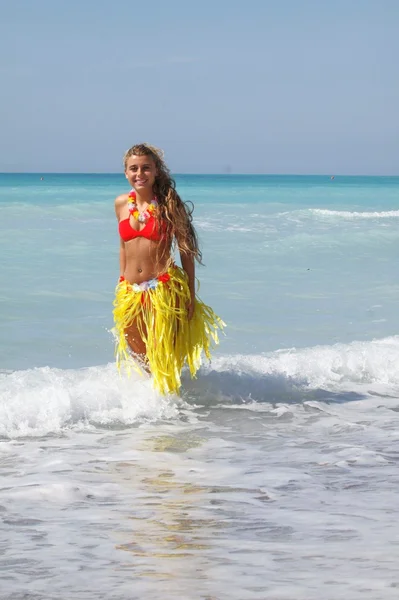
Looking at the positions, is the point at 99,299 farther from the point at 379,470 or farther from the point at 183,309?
the point at 379,470

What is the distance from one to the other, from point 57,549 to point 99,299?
657cm

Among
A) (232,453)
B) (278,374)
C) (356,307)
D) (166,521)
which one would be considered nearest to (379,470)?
(232,453)

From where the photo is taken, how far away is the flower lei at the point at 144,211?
5340mm

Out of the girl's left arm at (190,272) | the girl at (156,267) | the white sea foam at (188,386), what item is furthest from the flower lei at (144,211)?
the white sea foam at (188,386)

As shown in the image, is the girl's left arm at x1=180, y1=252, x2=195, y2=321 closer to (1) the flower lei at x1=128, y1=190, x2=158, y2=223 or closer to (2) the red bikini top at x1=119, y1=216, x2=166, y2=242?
(2) the red bikini top at x1=119, y1=216, x2=166, y2=242

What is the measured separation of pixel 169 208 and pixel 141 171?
0.26 m

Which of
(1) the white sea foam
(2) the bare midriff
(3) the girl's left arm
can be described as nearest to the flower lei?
(2) the bare midriff

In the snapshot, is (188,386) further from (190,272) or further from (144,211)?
(144,211)

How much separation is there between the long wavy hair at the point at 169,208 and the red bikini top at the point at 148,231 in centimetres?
3

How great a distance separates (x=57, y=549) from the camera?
324 centimetres

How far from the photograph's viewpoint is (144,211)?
535 cm

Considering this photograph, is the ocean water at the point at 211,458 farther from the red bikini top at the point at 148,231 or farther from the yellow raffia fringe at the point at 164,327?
the red bikini top at the point at 148,231

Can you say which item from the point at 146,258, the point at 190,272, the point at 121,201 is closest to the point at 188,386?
the point at 190,272

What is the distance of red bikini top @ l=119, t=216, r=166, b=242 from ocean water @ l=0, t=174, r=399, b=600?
2.74ft
